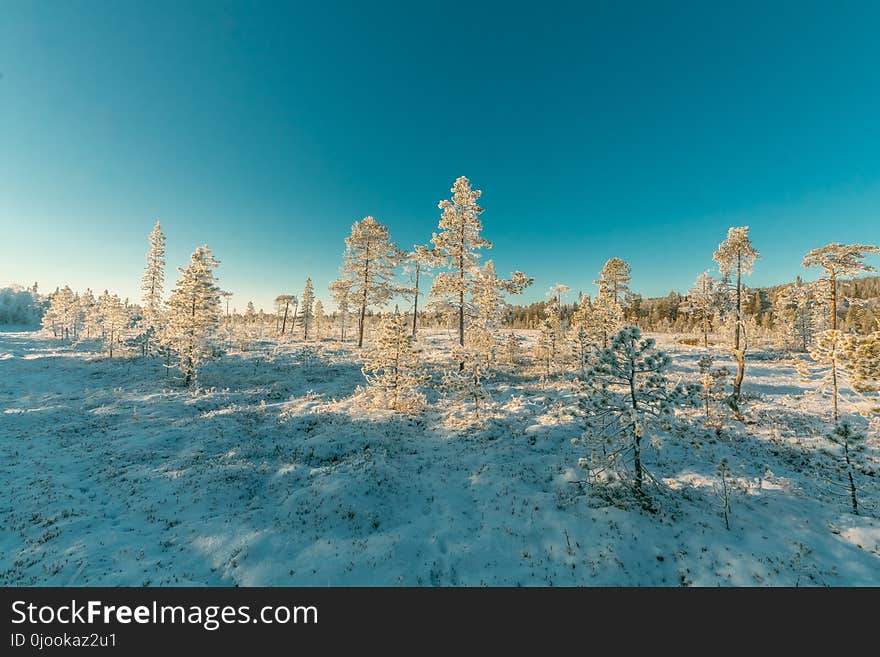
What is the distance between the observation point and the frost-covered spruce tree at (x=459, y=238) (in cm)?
2566

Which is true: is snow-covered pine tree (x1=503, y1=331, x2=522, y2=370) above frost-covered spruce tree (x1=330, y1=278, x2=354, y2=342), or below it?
below

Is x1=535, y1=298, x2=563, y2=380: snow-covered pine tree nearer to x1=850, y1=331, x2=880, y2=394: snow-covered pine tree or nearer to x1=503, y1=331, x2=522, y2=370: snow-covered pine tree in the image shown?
x1=503, y1=331, x2=522, y2=370: snow-covered pine tree

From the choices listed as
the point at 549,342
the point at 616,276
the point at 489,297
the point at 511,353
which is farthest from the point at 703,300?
the point at 489,297

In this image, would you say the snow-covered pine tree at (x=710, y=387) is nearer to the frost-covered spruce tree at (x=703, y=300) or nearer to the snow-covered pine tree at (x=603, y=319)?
the snow-covered pine tree at (x=603, y=319)

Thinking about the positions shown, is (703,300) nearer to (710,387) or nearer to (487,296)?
(710,387)

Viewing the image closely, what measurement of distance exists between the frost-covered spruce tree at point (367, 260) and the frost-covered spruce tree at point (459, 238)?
10.0 metres

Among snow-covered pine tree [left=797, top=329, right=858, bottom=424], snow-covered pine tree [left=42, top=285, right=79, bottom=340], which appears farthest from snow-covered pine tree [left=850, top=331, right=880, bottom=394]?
snow-covered pine tree [left=42, top=285, right=79, bottom=340]

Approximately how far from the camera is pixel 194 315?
25.9 meters

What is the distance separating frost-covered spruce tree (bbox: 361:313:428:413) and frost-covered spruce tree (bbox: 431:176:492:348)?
7.11 m

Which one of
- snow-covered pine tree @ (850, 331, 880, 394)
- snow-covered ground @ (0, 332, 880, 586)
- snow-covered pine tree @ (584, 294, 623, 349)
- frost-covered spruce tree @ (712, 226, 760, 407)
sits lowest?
snow-covered ground @ (0, 332, 880, 586)

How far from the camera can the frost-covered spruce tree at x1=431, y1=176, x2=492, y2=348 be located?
25.7m

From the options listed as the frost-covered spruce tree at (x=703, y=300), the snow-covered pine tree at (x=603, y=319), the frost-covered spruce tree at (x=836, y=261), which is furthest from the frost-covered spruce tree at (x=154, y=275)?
the frost-covered spruce tree at (x=703, y=300)

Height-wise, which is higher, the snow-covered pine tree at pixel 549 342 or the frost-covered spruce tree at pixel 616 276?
the frost-covered spruce tree at pixel 616 276
